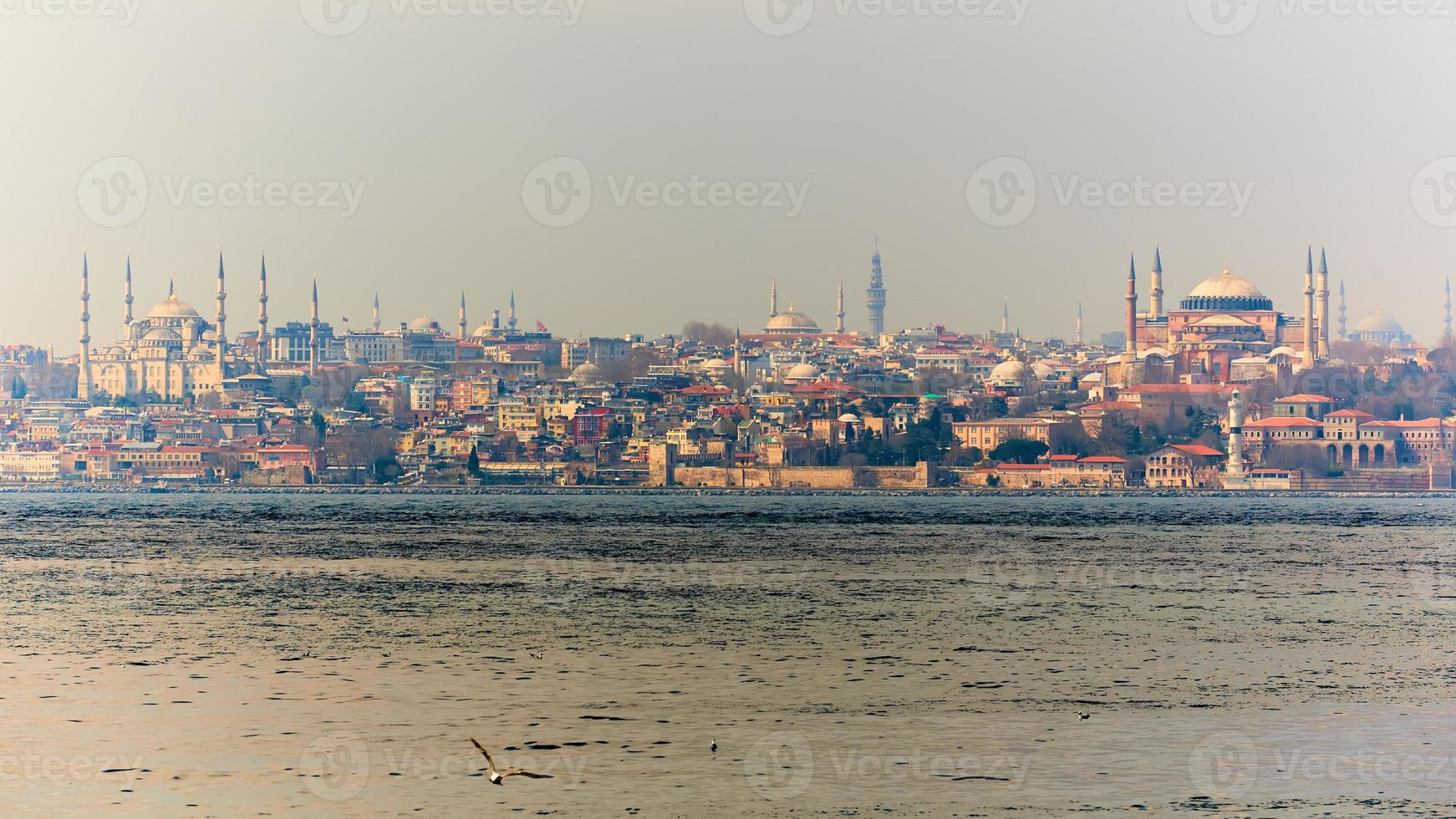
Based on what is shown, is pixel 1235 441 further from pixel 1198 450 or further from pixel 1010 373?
pixel 1010 373

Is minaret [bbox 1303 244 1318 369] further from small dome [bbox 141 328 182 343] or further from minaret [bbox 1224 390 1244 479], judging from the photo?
small dome [bbox 141 328 182 343]

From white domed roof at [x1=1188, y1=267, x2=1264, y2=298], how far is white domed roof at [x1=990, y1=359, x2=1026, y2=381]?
659 inches

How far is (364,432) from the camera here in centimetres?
11219

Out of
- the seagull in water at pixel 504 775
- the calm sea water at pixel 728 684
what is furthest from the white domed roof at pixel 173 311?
the seagull in water at pixel 504 775

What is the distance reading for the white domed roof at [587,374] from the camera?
13976 cm

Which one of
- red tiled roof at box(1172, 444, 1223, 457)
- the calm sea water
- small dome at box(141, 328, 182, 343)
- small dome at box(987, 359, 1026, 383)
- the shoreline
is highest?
small dome at box(141, 328, 182, 343)

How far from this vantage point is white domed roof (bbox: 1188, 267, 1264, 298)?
475 feet

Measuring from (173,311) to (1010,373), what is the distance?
71.1m

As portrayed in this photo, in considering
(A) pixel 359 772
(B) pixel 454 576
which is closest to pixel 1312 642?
(A) pixel 359 772

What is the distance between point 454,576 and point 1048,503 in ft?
164

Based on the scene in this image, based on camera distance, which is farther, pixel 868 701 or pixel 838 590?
pixel 838 590

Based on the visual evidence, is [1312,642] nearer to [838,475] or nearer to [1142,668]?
[1142,668]

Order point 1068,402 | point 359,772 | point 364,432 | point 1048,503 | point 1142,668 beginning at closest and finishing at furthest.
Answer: point 359,772 → point 1142,668 → point 1048,503 → point 364,432 → point 1068,402

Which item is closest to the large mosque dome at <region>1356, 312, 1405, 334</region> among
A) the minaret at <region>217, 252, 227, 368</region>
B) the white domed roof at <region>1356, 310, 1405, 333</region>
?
the white domed roof at <region>1356, 310, 1405, 333</region>
